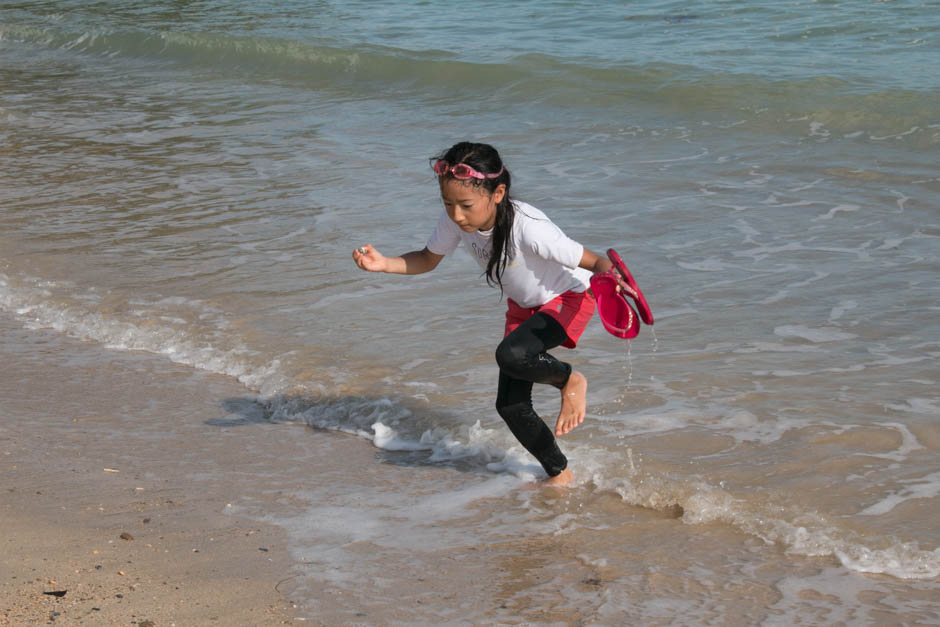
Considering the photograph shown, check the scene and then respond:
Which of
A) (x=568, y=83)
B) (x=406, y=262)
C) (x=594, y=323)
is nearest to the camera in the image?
(x=406, y=262)

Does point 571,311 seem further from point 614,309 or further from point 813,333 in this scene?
point 813,333

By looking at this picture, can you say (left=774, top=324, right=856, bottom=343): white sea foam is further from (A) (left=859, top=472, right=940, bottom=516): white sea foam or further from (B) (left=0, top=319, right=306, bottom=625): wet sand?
(B) (left=0, top=319, right=306, bottom=625): wet sand

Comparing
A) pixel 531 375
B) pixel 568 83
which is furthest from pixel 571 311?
pixel 568 83

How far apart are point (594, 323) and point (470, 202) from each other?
236 centimetres

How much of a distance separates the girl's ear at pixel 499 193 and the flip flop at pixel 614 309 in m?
0.45

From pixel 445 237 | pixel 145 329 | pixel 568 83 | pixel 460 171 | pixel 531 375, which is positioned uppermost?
pixel 460 171

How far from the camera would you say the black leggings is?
12.6 feet

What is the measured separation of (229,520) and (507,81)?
35.1 ft

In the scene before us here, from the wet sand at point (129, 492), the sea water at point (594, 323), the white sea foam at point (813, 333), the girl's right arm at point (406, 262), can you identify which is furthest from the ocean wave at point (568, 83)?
the wet sand at point (129, 492)

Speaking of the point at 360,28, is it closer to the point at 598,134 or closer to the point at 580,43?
the point at 580,43

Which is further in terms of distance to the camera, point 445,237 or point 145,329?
point 145,329

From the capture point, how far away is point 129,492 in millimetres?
3920

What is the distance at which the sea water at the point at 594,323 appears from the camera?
3508mm

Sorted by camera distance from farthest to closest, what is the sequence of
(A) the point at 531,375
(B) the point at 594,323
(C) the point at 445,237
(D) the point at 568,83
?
(D) the point at 568,83 < (B) the point at 594,323 < (C) the point at 445,237 < (A) the point at 531,375
